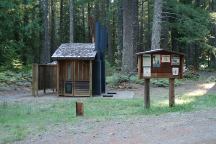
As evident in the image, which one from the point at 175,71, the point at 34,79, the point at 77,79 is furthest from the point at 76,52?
the point at 175,71

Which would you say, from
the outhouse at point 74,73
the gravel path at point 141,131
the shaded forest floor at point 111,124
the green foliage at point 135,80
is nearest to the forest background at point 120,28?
the green foliage at point 135,80

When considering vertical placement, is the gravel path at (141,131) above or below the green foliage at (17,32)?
below

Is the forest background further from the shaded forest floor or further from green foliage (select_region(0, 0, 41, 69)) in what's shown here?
the shaded forest floor

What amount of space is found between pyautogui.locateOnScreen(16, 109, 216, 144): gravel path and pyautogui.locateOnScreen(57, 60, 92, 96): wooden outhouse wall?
8.43m

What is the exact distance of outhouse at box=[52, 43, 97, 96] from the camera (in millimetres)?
19188

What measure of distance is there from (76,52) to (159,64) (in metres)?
7.17

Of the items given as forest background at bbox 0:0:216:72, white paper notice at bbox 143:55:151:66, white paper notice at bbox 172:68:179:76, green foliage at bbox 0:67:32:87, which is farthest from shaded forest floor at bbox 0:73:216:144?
green foliage at bbox 0:67:32:87

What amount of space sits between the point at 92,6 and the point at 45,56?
24820 millimetres

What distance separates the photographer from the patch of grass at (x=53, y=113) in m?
10.1

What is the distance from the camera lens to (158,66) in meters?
12.8

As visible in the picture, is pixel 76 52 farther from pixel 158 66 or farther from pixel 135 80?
pixel 158 66

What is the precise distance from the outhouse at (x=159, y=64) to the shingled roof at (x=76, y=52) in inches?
249

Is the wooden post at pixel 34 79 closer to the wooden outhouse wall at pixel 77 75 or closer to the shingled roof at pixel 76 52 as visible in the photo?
the wooden outhouse wall at pixel 77 75

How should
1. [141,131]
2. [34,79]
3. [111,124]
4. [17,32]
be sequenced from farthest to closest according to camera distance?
[17,32] → [34,79] → [111,124] → [141,131]
